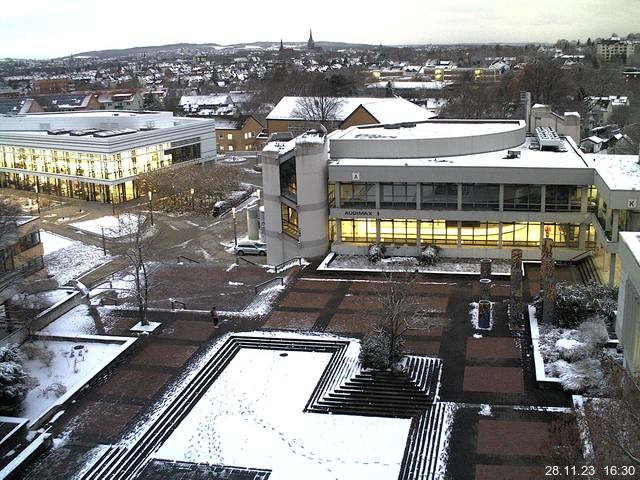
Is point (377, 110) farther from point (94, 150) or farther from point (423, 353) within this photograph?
point (423, 353)

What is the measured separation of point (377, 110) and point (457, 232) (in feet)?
157

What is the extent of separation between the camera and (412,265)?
43719 millimetres

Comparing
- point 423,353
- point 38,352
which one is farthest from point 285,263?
point 38,352

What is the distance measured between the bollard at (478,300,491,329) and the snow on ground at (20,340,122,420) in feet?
57.1

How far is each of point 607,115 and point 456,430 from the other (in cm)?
9680

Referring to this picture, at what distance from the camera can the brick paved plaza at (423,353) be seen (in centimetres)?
2436

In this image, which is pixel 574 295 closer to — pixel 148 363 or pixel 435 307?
pixel 435 307

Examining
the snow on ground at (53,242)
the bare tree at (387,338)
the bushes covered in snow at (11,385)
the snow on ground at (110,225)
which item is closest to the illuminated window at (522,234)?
the bare tree at (387,338)

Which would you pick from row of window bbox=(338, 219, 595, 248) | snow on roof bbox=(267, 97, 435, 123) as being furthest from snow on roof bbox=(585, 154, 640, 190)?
snow on roof bbox=(267, 97, 435, 123)

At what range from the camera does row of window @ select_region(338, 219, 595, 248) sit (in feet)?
145

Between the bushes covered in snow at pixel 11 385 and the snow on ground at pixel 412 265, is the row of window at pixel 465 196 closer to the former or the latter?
the snow on ground at pixel 412 265

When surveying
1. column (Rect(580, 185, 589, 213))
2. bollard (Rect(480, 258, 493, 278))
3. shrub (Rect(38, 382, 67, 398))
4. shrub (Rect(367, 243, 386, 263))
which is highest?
column (Rect(580, 185, 589, 213))

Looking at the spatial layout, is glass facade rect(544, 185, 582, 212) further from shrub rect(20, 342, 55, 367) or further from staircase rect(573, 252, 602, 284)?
shrub rect(20, 342, 55, 367)

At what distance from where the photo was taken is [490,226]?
44812mm
